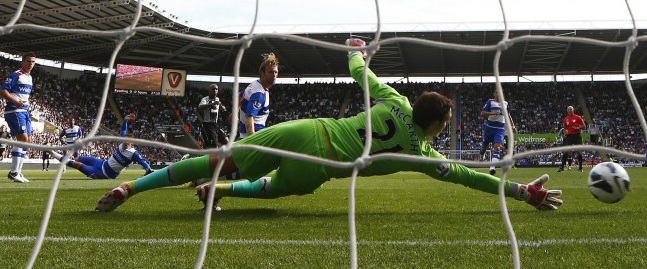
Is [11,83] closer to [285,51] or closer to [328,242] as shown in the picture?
[328,242]

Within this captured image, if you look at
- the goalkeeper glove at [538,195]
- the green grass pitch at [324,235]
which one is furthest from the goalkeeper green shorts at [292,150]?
the goalkeeper glove at [538,195]

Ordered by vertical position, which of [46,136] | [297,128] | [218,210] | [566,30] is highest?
[566,30]

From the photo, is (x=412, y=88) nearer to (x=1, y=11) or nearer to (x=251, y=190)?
(x=1, y=11)

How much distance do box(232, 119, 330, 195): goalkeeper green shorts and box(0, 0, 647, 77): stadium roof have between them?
63.9 feet

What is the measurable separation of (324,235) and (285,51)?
27047 millimetres

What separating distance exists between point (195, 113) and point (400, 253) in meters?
31.4

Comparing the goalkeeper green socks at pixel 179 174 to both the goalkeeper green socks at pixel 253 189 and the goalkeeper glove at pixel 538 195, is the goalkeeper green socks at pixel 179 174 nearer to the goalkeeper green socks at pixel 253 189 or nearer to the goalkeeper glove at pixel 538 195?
the goalkeeper green socks at pixel 253 189

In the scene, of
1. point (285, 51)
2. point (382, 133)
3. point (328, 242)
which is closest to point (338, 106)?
point (285, 51)

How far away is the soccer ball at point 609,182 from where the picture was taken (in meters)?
3.45

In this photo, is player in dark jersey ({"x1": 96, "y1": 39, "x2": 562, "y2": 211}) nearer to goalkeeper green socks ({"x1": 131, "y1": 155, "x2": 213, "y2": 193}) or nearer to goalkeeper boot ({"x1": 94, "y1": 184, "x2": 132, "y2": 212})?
goalkeeper green socks ({"x1": 131, "y1": 155, "x2": 213, "y2": 193})

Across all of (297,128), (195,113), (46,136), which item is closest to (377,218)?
(297,128)

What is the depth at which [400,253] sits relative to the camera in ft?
8.65

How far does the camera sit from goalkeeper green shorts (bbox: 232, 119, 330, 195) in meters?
3.60

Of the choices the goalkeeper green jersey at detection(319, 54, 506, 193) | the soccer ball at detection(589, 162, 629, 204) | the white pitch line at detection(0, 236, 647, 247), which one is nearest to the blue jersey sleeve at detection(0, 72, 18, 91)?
the white pitch line at detection(0, 236, 647, 247)
